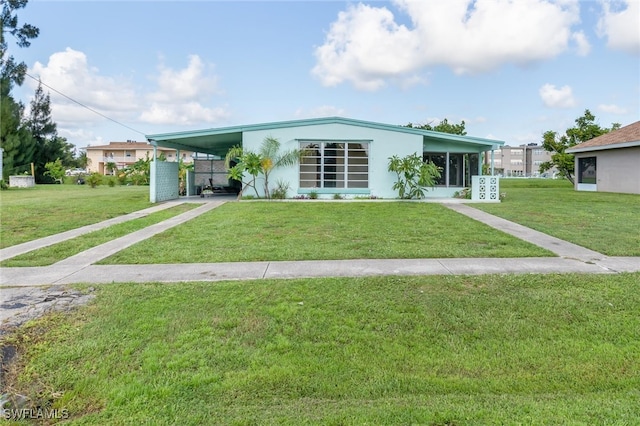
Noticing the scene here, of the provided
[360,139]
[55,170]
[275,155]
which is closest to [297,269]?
[275,155]

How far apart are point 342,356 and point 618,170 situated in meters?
25.9

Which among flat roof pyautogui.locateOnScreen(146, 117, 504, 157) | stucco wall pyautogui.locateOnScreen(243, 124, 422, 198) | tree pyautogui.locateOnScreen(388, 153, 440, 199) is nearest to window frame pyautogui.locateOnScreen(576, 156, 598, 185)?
flat roof pyautogui.locateOnScreen(146, 117, 504, 157)

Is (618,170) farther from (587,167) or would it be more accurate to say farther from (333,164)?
(333,164)

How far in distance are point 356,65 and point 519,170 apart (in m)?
87.9

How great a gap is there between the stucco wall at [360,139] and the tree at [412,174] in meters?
0.39

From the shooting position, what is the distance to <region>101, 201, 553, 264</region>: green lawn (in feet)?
21.8

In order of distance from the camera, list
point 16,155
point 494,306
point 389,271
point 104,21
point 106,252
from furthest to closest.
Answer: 1. point 16,155
2. point 104,21
3. point 106,252
4. point 389,271
5. point 494,306

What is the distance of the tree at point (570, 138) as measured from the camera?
29.3m

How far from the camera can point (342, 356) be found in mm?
3191

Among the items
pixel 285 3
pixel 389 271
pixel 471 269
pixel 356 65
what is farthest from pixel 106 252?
pixel 356 65

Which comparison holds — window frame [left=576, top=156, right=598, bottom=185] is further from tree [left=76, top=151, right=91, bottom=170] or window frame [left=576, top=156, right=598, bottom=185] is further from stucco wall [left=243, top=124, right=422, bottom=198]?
tree [left=76, top=151, right=91, bottom=170]

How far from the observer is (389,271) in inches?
221

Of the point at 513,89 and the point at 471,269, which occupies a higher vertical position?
the point at 513,89

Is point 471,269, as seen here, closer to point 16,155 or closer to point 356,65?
point 356,65
